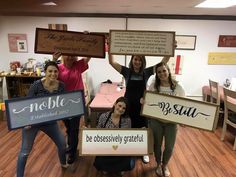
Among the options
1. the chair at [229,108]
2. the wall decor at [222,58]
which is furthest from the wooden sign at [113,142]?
the wall decor at [222,58]

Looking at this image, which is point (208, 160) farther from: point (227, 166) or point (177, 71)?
point (177, 71)

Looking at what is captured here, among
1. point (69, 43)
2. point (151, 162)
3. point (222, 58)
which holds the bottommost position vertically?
point (151, 162)

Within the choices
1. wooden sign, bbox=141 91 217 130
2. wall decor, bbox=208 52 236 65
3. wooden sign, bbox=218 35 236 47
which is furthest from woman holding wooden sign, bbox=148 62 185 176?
wooden sign, bbox=218 35 236 47

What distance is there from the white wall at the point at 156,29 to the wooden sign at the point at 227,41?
0.06 m

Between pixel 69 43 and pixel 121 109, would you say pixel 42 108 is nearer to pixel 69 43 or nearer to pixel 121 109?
pixel 69 43

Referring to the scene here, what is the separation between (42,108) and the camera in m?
1.83

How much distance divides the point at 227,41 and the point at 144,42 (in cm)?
336

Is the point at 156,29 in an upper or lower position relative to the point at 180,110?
upper

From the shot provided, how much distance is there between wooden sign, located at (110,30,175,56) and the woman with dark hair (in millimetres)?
565

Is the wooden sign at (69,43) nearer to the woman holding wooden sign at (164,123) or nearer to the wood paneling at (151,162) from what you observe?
the woman holding wooden sign at (164,123)

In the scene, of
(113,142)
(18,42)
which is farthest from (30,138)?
(18,42)

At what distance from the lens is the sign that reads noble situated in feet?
5.70

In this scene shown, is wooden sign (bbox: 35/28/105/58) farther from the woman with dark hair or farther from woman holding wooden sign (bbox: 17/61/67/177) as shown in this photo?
the woman with dark hair

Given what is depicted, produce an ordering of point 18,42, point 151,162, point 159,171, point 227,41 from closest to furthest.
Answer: point 159,171
point 151,162
point 227,41
point 18,42
